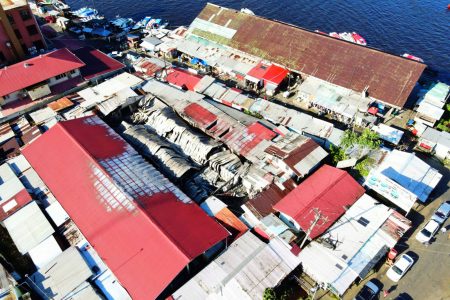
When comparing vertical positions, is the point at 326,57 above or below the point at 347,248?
above

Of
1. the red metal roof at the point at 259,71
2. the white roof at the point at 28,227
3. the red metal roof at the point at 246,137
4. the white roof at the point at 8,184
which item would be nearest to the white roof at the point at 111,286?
the white roof at the point at 28,227

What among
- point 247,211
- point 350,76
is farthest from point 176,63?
point 247,211

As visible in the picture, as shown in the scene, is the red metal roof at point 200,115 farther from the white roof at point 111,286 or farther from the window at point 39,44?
the window at point 39,44

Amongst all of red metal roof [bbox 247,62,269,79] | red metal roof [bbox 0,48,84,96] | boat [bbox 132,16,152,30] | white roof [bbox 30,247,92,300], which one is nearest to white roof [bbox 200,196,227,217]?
white roof [bbox 30,247,92,300]

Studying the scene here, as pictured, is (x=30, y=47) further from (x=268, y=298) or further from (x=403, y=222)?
(x=403, y=222)

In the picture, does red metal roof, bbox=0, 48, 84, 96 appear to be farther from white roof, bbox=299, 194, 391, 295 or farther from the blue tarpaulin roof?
white roof, bbox=299, 194, 391, 295

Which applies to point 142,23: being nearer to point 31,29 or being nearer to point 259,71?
point 31,29

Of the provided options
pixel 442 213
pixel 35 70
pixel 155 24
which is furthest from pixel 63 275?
pixel 155 24

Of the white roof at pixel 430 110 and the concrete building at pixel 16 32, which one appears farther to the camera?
the concrete building at pixel 16 32
